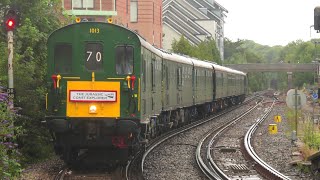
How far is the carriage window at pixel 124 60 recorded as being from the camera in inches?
488

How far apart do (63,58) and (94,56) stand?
27.2 inches

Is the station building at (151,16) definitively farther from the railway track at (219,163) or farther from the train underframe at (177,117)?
the railway track at (219,163)

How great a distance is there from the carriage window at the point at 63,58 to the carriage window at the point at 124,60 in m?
1.06

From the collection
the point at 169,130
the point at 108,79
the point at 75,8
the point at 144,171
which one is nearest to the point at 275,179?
the point at 144,171

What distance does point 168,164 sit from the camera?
45.4 feet

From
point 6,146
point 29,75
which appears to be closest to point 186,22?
point 29,75

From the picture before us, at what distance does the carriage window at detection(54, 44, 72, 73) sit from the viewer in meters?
12.5

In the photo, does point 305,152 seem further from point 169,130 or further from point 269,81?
point 269,81

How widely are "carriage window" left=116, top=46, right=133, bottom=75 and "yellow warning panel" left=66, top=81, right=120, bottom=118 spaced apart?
1.24 ft

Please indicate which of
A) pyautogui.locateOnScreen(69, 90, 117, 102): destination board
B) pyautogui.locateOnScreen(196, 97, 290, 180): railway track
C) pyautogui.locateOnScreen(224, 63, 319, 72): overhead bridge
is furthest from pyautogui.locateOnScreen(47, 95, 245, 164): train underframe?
pyautogui.locateOnScreen(224, 63, 319, 72): overhead bridge

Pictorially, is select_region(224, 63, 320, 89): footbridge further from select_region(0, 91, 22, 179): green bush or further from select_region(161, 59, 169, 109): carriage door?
select_region(0, 91, 22, 179): green bush

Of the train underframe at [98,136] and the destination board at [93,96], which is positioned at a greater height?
the destination board at [93,96]

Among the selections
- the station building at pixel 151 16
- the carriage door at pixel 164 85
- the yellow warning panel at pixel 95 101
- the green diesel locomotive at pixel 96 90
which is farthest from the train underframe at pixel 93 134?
the station building at pixel 151 16

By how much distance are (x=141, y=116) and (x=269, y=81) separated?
5417 inches
